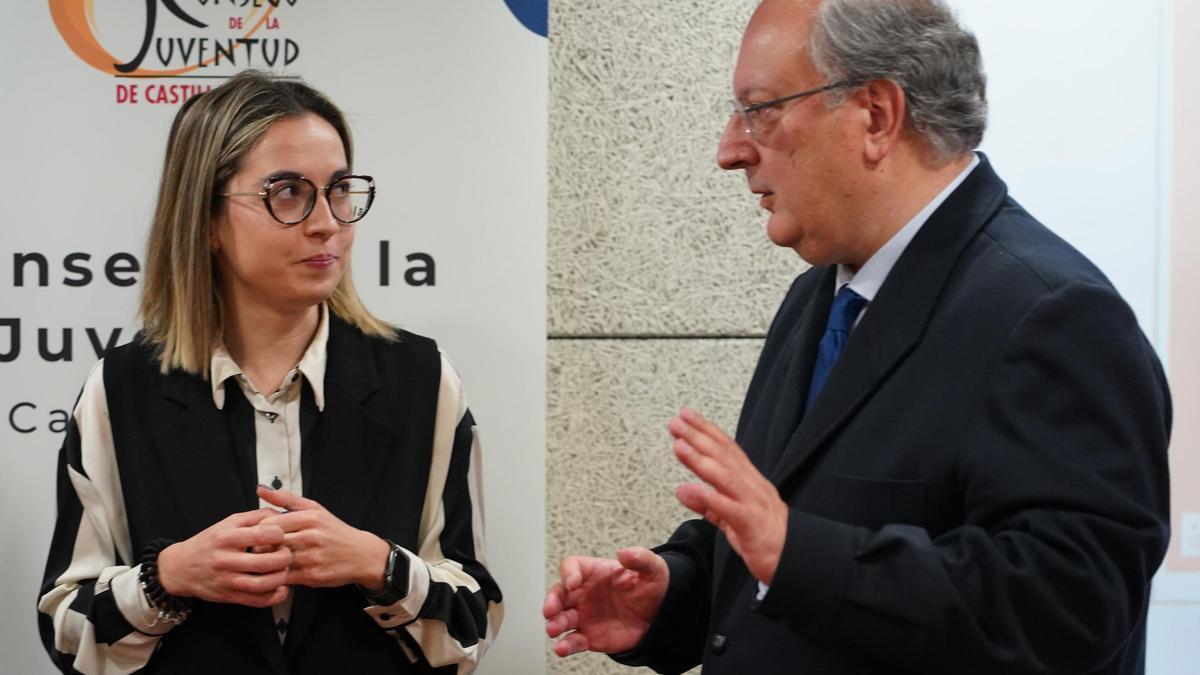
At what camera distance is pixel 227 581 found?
1884 millimetres

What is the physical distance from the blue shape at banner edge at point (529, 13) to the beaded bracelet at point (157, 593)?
4.43 ft

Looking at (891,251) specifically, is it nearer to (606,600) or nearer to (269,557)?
(606,600)

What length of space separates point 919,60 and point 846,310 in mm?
361

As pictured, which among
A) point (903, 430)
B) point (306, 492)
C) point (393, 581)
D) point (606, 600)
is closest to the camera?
point (903, 430)

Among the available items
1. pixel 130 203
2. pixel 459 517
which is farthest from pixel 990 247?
pixel 130 203

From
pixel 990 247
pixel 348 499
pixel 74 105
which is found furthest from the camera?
pixel 74 105

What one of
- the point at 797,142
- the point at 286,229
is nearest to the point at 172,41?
the point at 286,229

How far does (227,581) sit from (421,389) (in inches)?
19.5

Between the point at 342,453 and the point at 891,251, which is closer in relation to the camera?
the point at 891,251

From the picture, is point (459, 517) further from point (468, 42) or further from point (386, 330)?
point (468, 42)

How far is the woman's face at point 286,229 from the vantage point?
6.84 feet

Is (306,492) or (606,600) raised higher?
(306,492)

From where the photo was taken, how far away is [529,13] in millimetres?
2684

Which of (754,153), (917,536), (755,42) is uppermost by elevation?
(755,42)
